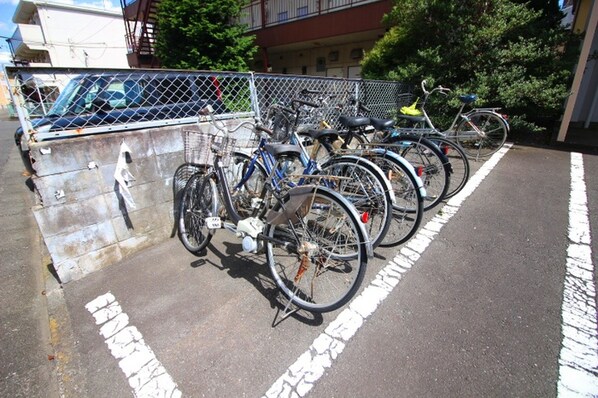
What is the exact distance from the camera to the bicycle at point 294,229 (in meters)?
1.95

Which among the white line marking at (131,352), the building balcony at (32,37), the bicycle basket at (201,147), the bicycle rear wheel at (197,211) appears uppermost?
the building balcony at (32,37)

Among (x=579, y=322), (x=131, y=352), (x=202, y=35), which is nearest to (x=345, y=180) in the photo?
(x=579, y=322)

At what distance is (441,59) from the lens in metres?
6.17

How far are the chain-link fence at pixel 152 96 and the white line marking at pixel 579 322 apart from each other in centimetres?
280

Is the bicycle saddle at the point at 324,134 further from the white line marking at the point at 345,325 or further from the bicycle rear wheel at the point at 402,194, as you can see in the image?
the white line marking at the point at 345,325

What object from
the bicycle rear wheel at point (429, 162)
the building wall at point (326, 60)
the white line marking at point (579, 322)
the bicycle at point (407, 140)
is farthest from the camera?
the building wall at point (326, 60)

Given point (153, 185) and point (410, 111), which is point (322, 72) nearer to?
point (410, 111)

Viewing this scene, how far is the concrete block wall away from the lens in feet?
7.52

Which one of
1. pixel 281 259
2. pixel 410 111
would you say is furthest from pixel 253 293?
pixel 410 111

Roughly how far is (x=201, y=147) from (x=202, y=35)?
23.5 feet

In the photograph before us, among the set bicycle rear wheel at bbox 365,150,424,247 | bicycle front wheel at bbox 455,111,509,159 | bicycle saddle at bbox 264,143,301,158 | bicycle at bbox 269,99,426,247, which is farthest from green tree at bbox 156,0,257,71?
bicycle saddle at bbox 264,143,301,158

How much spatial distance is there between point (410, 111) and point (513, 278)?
2.90 meters

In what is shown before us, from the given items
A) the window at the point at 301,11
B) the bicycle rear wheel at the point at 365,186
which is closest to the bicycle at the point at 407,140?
the bicycle rear wheel at the point at 365,186

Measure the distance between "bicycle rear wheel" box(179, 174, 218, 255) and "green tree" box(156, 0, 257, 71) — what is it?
689cm
